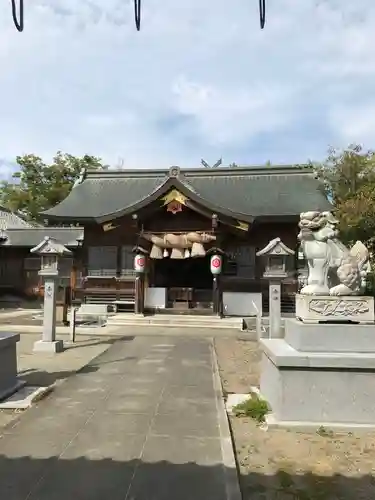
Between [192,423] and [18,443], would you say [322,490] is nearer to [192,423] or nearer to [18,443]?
[192,423]

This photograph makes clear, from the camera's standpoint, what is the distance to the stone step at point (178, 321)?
17516 millimetres

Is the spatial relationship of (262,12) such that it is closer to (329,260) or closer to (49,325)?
(329,260)

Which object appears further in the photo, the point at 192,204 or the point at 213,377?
the point at 192,204

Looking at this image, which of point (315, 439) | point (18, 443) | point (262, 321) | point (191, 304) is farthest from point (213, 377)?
point (191, 304)

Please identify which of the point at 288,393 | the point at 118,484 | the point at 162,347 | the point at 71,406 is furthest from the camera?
the point at 162,347

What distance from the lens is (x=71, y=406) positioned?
6273mm

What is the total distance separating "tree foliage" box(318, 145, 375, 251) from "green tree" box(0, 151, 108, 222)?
21592mm

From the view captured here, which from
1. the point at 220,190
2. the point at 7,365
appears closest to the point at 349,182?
the point at 220,190

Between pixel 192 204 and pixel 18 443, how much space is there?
50.5 ft

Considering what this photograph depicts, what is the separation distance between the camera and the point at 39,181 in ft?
128

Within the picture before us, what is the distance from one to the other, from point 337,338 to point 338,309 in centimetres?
40

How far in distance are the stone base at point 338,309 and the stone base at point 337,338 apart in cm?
13

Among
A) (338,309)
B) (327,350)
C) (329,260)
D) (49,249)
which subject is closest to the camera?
(327,350)

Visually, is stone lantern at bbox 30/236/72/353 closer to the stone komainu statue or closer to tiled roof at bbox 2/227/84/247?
the stone komainu statue
